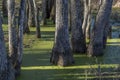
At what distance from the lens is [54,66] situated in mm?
12164

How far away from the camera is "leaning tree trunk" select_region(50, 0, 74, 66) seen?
12.2 m

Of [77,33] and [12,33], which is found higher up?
[12,33]

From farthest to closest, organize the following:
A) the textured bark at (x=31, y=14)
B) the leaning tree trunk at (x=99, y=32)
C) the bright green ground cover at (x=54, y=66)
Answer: the textured bark at (x=31, y=14) → the leaning tree trunk at (x=99, y=32) → the bright green ground cover at (x=54, y=66)

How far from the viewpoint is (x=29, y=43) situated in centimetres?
1584

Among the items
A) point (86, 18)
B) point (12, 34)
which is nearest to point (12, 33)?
point (12, 34)

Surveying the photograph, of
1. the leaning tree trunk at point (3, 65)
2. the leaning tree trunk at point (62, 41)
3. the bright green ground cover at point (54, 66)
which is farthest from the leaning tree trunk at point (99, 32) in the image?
the leaning tree trunk at point (3, 65)

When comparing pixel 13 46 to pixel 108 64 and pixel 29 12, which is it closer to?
pixel 108 64

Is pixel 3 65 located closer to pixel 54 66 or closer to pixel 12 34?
pixel 12 34

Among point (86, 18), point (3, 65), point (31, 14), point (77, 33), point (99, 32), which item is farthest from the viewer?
point (31, 14)

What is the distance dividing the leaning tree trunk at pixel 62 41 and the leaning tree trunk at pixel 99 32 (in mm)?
1590

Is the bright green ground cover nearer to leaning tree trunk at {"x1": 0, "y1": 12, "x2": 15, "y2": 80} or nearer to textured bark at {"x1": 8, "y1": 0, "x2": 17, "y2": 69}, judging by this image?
textured bark at {"x1": 8, "y1": 0, "x2": 17, "y2": 69}

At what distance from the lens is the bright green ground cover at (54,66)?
11.1 metres

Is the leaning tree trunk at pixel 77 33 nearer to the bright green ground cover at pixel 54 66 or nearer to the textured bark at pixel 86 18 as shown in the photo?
the bright green ground cover at pixel 54 66

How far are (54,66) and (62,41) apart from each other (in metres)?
0.83
